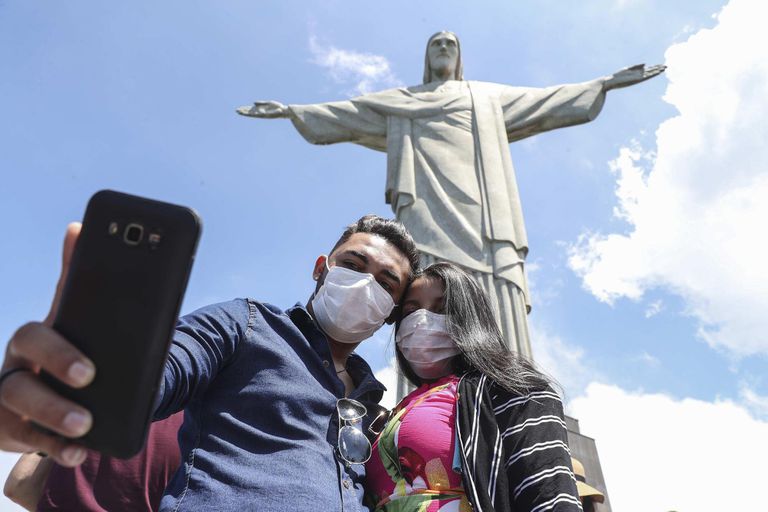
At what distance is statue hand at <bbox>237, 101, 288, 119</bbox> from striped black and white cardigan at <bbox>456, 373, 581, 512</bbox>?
5.49 meters

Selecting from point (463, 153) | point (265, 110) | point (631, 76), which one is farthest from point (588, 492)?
point (265, 110)

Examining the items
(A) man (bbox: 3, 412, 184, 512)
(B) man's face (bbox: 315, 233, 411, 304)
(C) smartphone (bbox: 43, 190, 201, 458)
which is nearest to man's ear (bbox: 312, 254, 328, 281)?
(B) man's face (bbox: 315, 233, 411, 304)

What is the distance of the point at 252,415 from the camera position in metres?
1.41

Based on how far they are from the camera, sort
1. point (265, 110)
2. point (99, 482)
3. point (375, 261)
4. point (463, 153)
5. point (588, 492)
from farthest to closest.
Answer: point (265, 110) < point (463, 153) < point (588, 492) < point (375, 261) < point (99, 482)

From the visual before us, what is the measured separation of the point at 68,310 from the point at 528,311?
16.7 feet

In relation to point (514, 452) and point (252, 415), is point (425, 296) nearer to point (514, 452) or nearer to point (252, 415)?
point (514, 452)

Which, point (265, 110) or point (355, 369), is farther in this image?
point (265, 110)

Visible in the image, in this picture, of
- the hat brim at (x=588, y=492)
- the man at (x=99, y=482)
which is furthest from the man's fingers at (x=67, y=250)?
the hat brim at (x=588, y=492)

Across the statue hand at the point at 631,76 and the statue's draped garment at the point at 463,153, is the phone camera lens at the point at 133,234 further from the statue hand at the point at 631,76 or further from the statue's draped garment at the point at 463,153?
the statue hand at the point at 631,76

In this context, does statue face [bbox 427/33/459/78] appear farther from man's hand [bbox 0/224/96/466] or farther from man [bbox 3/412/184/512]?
man's hand [bbox 0/224/96/466]

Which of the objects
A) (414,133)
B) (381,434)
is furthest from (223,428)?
(414,133)

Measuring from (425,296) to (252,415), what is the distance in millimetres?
937

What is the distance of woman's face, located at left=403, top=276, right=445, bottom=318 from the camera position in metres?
2.18

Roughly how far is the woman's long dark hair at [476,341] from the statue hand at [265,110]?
489 centimetres
